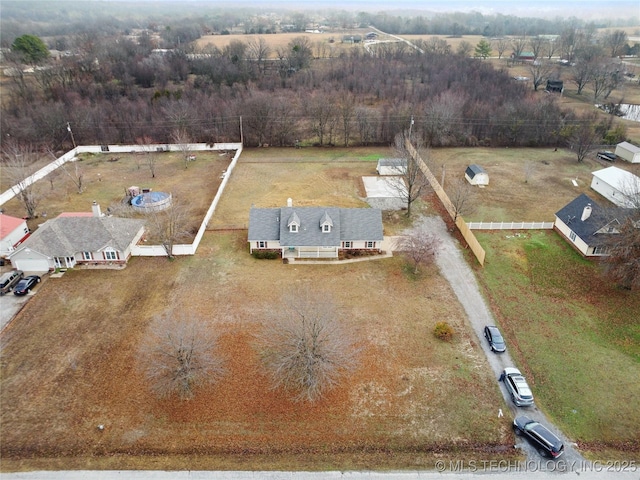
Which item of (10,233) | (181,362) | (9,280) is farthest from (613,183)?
(10,233)

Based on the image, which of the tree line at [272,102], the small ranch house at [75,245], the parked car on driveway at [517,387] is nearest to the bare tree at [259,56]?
the tree line at [272,102]

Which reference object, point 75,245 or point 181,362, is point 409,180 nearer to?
point 181,362

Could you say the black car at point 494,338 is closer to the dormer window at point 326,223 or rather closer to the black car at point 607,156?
the dormer window at point 326,223

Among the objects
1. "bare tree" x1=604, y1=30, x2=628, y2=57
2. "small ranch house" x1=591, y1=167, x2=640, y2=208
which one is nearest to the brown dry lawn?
"small ranch house" x1=591, y1=167, x2=640, y2=208

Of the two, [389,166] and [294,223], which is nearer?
[294,223]

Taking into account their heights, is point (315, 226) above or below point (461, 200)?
below

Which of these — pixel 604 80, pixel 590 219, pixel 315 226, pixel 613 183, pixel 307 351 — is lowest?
pixel 315 226
